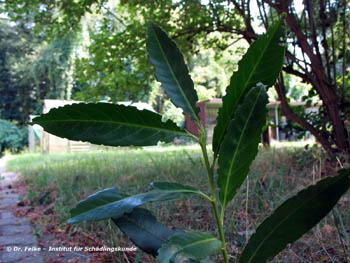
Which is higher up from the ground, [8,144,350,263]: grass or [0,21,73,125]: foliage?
[0,21,73,125]: foliage

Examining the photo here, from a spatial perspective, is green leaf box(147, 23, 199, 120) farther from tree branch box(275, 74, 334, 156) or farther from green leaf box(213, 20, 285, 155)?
tree branch box(275, 74, 334, 156)

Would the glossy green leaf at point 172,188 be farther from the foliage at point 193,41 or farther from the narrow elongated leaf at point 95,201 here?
the foliage at point 193,41

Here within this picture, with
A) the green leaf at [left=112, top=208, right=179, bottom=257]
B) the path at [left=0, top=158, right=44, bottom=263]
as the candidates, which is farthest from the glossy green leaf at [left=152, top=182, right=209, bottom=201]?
the path at [left=0, top=158, right=44, bottom=263]

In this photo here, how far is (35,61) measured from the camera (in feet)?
69.6

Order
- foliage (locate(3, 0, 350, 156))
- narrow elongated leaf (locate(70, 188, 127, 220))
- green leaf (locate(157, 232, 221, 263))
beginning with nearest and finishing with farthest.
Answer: green leaf (locate(157, 232, 221, 263)) < narrow elongated leaf (locate(70, 188, 127, 220)) < foliage (locate(3, 0, 350, 156))

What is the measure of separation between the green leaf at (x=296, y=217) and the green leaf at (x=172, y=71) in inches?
9.6

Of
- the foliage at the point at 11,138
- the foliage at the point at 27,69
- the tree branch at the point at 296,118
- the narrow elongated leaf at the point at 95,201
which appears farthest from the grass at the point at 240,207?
the foliage at the point at 27,69

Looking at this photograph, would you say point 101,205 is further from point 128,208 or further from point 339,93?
point 339,93

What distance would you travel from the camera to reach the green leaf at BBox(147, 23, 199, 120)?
0.58m

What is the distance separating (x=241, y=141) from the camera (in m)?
0.52

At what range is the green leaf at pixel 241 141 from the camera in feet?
1.61

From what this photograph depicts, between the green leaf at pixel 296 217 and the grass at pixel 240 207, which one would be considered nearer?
the green leaf at pixel 296 217

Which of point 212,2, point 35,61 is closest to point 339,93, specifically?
point 212,2

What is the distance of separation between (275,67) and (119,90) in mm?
3183
